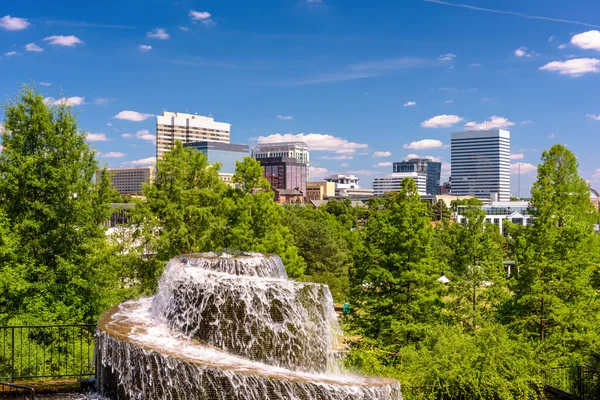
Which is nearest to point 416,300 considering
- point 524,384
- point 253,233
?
point 524,384

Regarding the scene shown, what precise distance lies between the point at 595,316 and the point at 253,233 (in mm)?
13224

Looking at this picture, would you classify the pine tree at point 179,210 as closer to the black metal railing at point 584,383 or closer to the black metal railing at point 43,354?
the black metal railing at point 43,354

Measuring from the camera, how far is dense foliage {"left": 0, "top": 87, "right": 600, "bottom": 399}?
13.5m

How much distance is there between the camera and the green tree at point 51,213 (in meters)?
15.5

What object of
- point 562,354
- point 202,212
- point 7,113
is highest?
point 7,113

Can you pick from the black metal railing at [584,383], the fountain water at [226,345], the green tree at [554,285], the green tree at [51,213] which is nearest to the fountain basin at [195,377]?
the fountain water at [226,345]

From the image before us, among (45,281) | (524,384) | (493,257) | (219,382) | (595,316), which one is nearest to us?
(219,382)

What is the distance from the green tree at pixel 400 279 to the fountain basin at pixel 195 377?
9.13m

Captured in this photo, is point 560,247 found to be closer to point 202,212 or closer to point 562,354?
point 562,354

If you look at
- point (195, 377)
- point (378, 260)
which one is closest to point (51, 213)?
point (195, 377)

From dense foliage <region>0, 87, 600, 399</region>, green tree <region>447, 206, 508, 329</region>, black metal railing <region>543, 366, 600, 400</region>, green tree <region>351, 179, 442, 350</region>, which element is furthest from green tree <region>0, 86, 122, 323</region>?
black metal railing <region>543, 366, 600, 400</region>

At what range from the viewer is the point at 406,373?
41.1 feet

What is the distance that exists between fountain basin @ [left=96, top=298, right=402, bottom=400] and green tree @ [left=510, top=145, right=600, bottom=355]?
10.1 m

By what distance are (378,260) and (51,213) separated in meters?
11.2
